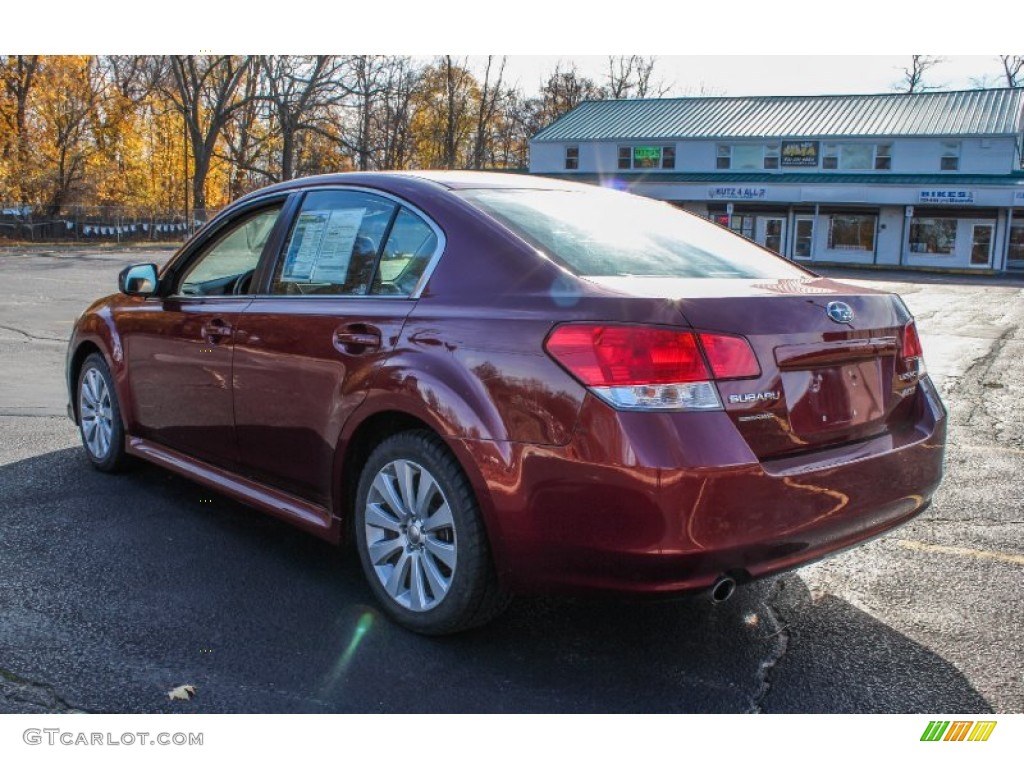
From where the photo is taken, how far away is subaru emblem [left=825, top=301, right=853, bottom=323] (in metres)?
3.12

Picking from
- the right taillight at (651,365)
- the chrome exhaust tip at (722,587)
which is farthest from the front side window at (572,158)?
the chrome exhaust tip at (722,587)

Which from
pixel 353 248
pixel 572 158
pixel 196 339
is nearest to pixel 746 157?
pixel 572 158

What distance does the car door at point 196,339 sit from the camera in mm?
4273

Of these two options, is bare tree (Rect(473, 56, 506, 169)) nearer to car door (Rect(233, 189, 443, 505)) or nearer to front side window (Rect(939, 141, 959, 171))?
front side window (Rect(939, 141, 959, 171))

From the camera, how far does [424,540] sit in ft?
10.8

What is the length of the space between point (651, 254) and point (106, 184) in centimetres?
5127

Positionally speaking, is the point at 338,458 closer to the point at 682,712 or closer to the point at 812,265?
the point at 682,712

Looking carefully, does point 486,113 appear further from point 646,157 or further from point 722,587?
point 722,587

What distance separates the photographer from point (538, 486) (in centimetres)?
288

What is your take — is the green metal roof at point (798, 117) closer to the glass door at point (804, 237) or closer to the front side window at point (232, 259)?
the glass door at point (804, 237)

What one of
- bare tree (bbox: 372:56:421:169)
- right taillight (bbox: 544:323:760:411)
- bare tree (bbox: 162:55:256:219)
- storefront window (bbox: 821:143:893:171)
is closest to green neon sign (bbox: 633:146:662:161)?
storefront window (bbox: 821:143:893:171)

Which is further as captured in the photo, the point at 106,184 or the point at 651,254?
the point at 106,184
